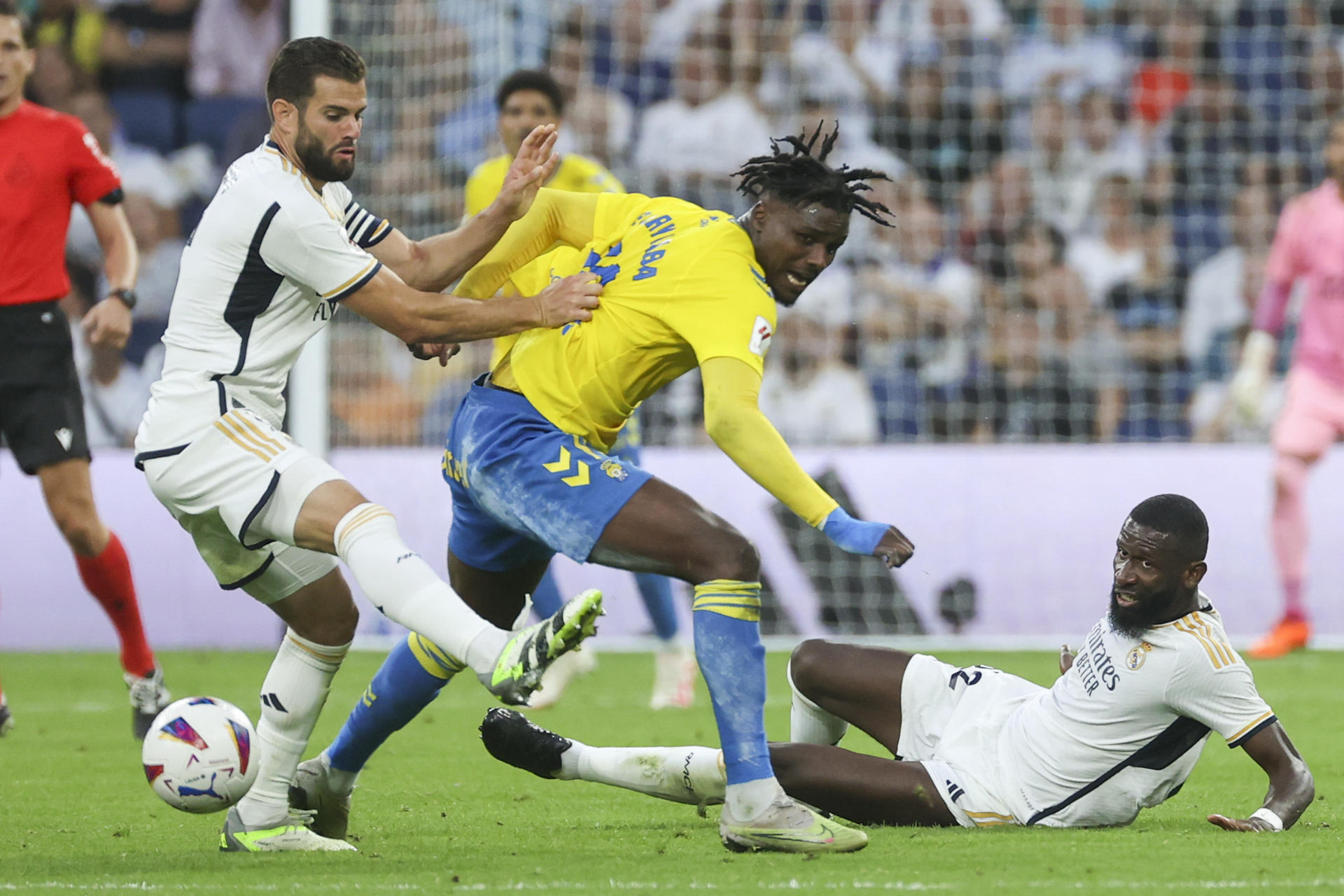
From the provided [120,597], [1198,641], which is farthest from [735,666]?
[120,597]

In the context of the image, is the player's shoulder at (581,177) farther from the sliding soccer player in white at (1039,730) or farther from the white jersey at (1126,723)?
the white jersey at (1126,723)

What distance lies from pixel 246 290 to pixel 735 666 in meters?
1.53

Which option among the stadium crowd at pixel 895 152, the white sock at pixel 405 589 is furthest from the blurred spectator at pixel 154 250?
the white sock at pixel 405 589

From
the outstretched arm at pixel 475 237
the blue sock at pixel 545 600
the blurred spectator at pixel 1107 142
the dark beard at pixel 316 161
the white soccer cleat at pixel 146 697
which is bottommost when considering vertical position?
the white soccer cleat at pixel 146 697

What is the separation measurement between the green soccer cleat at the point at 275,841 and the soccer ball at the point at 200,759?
0.83 feet

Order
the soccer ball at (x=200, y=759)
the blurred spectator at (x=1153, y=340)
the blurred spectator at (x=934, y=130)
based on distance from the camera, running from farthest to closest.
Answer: the blurred spectator at (x=934, y=130)
the blurred spectator at (x=1153, y=340)
the soccer ball at (x=200, y=759)

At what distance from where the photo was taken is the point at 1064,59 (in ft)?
42.7

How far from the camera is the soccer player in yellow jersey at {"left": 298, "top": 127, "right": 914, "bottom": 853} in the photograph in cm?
405

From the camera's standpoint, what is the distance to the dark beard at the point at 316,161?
4301 mm

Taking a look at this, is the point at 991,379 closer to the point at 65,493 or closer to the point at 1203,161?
the point at 1203,161

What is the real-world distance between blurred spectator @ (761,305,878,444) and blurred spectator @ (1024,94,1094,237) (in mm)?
2053

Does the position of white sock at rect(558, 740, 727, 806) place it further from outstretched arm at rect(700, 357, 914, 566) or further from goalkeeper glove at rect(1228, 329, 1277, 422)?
goalkeeper glove at rect(1228, 329, 1277, 422)

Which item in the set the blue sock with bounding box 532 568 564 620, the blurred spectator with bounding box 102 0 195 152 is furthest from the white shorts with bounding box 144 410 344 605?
the blurred spectator with bounding box 102 0 195 152

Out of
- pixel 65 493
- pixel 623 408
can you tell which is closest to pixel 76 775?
pixel 65 493
